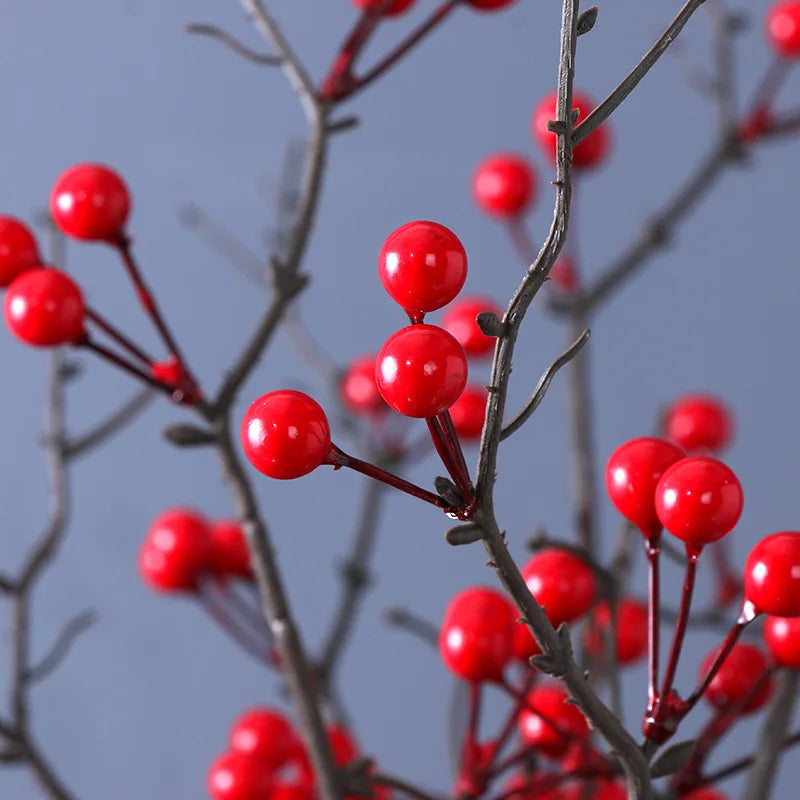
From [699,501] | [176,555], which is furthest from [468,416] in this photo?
[699,501]

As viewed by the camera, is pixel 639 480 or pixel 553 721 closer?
pixel 639 480

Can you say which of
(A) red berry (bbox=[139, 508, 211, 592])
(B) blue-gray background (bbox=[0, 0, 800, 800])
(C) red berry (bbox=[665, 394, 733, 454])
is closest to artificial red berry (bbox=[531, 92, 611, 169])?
(C) red berry (bbox=[665, 394, 733, 454])

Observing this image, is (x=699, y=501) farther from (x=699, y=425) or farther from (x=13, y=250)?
(x=699, y=425)

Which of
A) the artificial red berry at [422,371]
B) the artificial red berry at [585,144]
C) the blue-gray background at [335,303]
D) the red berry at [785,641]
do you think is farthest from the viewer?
the blue-gray background at [335,303]

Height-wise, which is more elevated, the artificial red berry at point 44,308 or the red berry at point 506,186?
the red berry at point 506,186

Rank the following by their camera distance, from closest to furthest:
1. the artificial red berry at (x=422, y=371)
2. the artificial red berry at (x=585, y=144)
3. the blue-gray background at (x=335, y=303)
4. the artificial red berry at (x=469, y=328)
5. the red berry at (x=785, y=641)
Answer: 1. the artificial red berry at (x=422, y=371)
2. the red berry at (x=785, y=641)
3. the artificial red berry at (x=469, y=328)
4. the artificial red berry at (x=585, y=144)
5. the blue-gray background at (x=335, y=303)

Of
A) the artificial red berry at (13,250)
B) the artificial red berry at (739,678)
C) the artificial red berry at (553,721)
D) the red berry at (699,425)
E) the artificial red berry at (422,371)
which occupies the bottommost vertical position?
the artificial red berry at (553,721)

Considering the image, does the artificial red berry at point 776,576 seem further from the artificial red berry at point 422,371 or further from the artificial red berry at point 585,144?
the artificial red berry at point 585,144

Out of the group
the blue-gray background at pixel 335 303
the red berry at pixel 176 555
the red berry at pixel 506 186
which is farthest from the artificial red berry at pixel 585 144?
the blue-gray background at pixel 335 303
